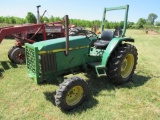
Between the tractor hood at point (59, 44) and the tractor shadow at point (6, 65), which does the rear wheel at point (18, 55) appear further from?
the tractor hood at point (59, 44)

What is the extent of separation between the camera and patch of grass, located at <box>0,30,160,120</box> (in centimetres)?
402

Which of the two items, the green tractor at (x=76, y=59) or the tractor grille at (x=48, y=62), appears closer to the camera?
the green tractor at (x=76, y=59)

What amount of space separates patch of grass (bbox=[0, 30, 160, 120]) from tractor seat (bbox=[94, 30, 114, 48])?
3.52 feet

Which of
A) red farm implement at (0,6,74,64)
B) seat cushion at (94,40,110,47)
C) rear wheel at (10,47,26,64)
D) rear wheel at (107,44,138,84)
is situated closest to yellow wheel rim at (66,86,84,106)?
rear wheel at (107,44,138,84)

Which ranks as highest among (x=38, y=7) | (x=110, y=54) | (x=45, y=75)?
(x=38, y=7)

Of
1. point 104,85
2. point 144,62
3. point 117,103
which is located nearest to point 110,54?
point 104,85

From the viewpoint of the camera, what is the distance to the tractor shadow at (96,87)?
4.32 m

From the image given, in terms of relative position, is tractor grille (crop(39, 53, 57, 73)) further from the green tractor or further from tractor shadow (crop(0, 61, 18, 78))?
tractor shadow (crop(0, 61, 18, 78))

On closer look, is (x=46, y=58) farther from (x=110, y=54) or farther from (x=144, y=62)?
(x=144, y=62)

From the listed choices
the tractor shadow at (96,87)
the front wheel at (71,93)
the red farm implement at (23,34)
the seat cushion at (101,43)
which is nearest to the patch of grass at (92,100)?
the tractor shadow at (96,87)


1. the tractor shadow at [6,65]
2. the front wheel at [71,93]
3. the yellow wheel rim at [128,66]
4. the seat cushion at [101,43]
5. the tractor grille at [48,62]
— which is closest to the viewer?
the front wheel at [71,93]

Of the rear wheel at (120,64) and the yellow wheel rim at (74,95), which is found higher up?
the rear wheel at (120,64)

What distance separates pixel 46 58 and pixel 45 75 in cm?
38

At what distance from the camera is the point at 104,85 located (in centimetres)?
542
